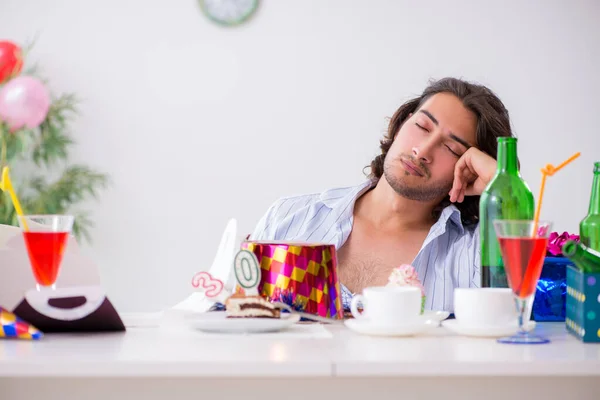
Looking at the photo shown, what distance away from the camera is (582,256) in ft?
3.71

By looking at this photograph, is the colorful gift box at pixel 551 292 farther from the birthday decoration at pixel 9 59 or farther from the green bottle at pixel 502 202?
the birthday decoration at pixel 9 59

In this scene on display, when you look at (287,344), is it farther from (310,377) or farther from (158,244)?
(158,244)

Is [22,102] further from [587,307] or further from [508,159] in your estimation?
[587,307]

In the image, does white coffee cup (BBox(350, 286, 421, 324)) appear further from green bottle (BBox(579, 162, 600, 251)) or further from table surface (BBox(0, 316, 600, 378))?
green bottle (BBox(579, 162, 600, 251))

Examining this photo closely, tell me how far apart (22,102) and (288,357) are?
121 inches

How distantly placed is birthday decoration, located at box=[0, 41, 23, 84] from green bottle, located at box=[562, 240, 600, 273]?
313cm

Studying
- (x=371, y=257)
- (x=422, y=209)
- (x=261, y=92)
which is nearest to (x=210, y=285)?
(x=371, y=257)

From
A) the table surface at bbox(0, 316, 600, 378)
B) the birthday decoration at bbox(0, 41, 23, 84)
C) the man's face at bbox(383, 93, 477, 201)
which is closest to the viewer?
the table surface at bbox(0, 316, 600, 378)

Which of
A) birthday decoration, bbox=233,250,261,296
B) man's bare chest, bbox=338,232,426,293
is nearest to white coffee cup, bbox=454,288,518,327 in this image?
birthday decoration, bbox=233,250,261,296

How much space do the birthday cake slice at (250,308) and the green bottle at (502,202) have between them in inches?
15.1

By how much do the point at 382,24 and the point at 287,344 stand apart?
144 inches

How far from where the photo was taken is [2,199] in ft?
12.7

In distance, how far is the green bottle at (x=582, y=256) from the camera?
1098 millimetres

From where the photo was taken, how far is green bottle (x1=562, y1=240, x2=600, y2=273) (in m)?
1.10
